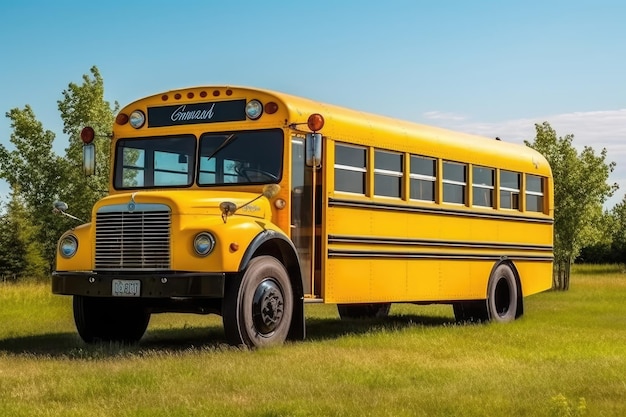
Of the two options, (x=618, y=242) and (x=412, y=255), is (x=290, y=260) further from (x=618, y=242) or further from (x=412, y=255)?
(x=618, y=242)

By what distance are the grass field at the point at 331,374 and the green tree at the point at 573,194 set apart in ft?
73.9

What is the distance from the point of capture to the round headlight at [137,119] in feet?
39.0

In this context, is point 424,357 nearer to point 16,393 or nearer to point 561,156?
point 16,393

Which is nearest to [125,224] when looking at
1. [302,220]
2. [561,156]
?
[302,220]

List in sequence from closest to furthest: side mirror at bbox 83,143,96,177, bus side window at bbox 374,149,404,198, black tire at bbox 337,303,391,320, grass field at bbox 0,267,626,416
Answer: grass field at bbox 0,267,626,416
side mirror at bbox 83,143,96,177
bus side window at bbox 374,149,404,198
black tire at bbox 337,303,391,320

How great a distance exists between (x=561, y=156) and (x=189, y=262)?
2985cm

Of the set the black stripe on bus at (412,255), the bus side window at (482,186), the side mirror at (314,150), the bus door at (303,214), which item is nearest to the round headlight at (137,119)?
the bus door at (303,214)

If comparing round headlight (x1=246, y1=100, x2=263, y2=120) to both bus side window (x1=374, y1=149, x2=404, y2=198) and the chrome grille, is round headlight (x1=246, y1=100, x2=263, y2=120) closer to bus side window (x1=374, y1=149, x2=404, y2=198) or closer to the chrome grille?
the chrome grille

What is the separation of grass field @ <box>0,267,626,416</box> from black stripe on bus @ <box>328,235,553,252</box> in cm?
109

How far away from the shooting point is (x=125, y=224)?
1038cm

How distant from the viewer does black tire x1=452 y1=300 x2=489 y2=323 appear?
49.7ft

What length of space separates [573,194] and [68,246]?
28678 millimetres

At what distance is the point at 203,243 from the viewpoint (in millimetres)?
10016

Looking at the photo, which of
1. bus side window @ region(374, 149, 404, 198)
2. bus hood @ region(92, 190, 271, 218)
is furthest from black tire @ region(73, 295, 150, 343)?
bus side window @ region(374, 149, 404, 198)
